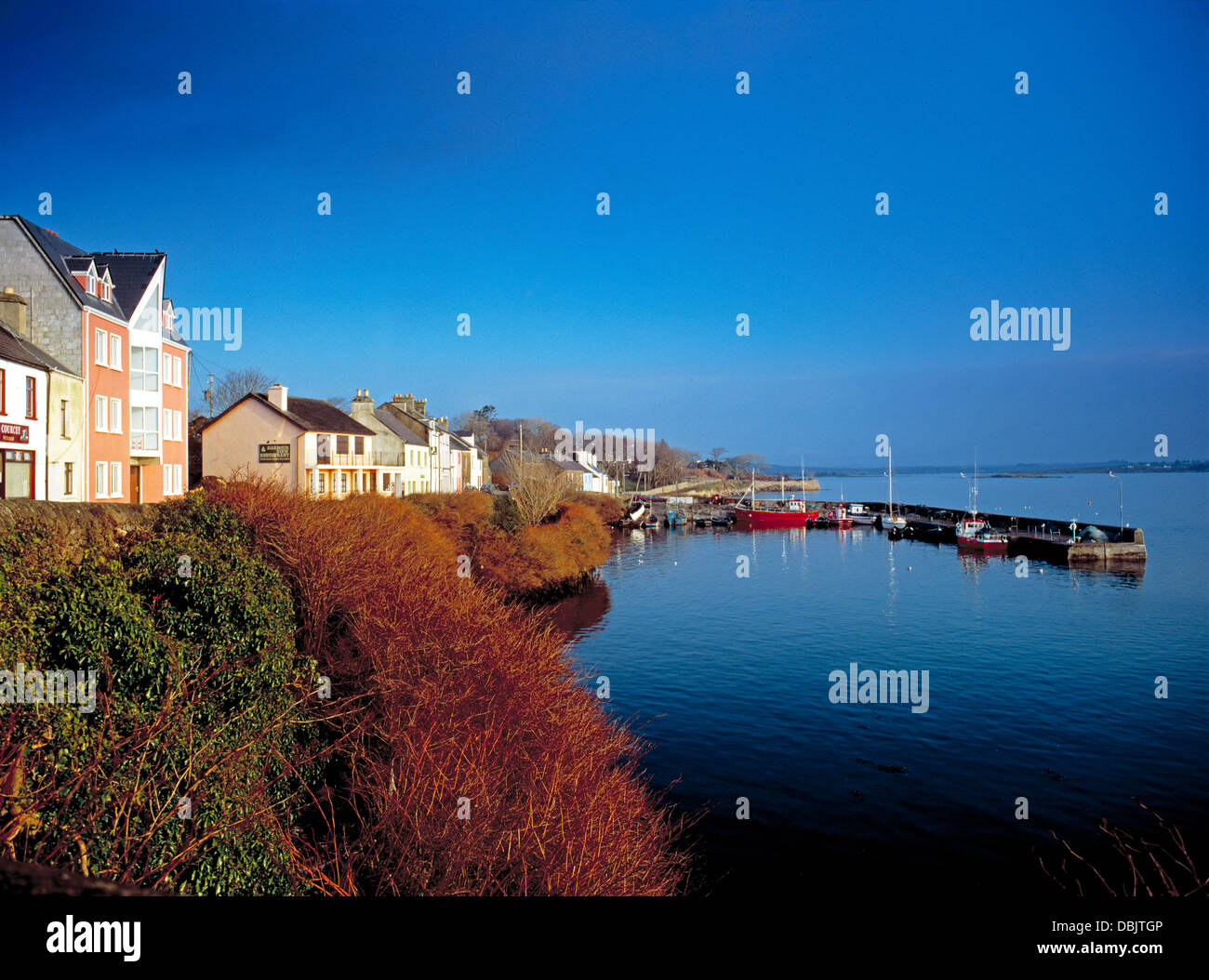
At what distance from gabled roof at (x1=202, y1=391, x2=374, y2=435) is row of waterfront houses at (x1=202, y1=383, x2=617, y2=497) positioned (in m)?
0.07

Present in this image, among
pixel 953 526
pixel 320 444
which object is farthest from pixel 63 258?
pixel 953 526

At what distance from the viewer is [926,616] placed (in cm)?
4725

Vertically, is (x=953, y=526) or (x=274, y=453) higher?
(x=274, y=453)

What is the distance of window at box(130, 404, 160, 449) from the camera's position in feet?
119

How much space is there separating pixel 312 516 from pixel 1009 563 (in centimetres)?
6797

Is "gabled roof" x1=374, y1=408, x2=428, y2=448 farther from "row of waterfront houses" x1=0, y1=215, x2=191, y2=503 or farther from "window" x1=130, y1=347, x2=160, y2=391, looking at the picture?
"window" x1=130, y1=347, x2=160, y2=391

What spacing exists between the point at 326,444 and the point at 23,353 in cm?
2955

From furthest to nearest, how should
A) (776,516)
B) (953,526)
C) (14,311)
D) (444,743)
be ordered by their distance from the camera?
(776,516)
(953,526)
(14,311)
(444,743)

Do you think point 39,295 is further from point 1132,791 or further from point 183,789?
point 1132,791

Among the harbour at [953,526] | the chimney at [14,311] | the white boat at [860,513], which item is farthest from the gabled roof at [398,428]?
the white boat at [860,513]

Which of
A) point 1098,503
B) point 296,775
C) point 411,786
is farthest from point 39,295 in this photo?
point 1098,503

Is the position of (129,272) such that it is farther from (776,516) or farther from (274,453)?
(776,516)

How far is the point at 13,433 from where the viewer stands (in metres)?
25.5
